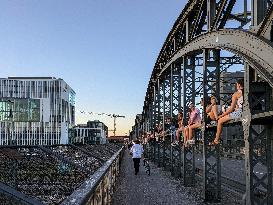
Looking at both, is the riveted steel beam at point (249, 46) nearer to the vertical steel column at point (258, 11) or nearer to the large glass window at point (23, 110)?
the vertical steel column at point (258, 11)

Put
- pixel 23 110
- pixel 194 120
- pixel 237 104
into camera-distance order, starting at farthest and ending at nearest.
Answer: pixel 23 110 → pixel 194 120 → pixel 237 104

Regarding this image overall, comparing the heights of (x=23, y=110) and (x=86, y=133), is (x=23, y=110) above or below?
A: above

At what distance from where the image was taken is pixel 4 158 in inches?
274

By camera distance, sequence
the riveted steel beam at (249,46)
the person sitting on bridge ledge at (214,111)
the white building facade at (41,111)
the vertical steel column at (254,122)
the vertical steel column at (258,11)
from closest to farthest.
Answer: the riveted steel beam at (249,46) < the vertical steel column at (258,11) < the vertical steel column at (254,122) < the person sitting on bridge ledge at (214,111) < the white building facade at (41,111)

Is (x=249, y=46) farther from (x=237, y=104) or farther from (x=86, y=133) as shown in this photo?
(x=86, y=133)

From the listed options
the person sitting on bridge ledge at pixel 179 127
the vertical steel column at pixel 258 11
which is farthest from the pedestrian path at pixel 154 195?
the vertical steel column at pixel 258 11

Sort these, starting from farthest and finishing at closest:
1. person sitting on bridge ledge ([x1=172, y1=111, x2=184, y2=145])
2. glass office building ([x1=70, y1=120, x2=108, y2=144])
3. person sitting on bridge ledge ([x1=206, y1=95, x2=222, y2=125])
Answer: glass office building ([x1=70, y1=120, x2=108, y2=144]) → person sitting on bridge ledge ([x1=172, y1=111, x2=184, y2=145]) → person sitting on bridge ledge ([x1=206, y1=95, x2=222, y2=125])

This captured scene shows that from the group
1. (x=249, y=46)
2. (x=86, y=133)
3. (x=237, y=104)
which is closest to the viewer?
(x=249, y=46)

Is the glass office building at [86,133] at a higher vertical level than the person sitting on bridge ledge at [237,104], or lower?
lower

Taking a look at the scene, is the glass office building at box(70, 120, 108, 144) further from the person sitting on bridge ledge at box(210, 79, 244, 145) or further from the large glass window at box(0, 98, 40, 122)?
the person sitting on bridge ledge at box(210, 79, 244, 145)

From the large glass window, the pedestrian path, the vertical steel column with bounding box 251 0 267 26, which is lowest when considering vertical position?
the pedestrian path

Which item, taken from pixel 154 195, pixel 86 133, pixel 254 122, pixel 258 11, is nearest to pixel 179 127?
pixel 154 195

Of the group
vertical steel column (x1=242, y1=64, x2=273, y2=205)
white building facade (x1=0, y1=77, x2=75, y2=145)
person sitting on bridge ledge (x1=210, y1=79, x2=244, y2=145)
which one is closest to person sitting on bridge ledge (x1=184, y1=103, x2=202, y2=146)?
person sitting on bridge ledge (x1=210, y1=79, x2=244, y2=145)

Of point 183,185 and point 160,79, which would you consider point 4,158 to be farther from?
point 160,79
